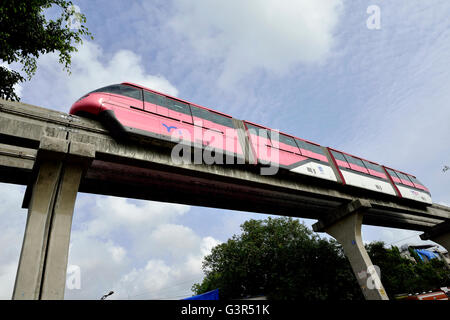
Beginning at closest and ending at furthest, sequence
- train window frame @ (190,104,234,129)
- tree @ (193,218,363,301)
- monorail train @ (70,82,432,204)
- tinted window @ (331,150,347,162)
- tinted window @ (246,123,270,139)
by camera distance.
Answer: monorail train @ (70,82,432,204), train window frame @ (190,104,234,129), tinted window @ (246,123,270,139), tinted window @ (331,150,347,162), tree @ (193,218,363,301)

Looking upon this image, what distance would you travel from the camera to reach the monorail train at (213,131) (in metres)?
8.03

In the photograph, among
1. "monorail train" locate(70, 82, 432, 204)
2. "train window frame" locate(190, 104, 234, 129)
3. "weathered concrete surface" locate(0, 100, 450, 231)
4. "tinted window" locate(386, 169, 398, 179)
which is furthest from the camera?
"tinted window" locate(386, 169, 398, 179)

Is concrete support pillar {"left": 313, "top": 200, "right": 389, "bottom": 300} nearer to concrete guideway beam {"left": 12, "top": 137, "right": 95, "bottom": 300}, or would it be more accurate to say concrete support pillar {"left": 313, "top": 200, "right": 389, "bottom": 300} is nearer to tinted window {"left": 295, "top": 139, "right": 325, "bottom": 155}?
tinted window {"left": 295, "top": 139, "right": 325, "bottom": 155}

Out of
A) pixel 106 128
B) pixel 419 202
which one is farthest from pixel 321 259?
pixel 106 128

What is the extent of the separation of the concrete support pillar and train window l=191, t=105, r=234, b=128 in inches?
353

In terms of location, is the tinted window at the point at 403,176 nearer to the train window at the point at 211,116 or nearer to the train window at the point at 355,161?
the train window at the point at 355,161

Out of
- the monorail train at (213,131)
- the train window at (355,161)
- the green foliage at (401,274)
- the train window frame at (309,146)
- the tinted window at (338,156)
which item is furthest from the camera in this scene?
the green foliage at (401,274)

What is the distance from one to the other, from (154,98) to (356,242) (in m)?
13.2

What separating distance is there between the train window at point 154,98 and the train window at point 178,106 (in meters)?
0.20

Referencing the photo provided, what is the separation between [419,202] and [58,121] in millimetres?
22168

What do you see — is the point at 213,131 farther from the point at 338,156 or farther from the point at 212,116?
the point at 338,156

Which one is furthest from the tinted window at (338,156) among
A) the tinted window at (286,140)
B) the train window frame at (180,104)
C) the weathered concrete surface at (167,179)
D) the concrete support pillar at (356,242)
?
the train window frame at (180,104)

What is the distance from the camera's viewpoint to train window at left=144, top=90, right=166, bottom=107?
8.89 m

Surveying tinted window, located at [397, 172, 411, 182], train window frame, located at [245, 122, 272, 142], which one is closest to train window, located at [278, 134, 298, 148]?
train window frame, located at [245, 122, 272, 142]
